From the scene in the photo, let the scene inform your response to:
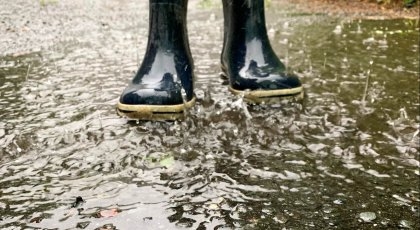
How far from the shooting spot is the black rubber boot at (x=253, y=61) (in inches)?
71.1

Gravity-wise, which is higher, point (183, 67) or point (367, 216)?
point (183, 67)

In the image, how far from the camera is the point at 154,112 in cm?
162

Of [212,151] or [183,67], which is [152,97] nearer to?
[183,67]

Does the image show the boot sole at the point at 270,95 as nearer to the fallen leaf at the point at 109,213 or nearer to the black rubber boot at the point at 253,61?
the black rubber boot at the point at 253,61

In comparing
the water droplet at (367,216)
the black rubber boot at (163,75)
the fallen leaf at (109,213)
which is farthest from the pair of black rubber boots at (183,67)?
the water droplet at (367,216)

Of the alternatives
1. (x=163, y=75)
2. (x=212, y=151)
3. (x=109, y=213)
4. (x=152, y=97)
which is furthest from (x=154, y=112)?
(x=109, y=213)

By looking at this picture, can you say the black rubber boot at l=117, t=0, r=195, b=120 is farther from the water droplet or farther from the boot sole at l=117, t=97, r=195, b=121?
the water droplet

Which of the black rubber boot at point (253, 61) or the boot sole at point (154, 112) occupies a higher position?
the black rubber boot at point (253, 61)

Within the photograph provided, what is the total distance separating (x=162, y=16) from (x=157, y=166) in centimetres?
69

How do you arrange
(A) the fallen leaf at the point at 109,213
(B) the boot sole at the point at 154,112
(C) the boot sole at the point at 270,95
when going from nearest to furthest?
1. (A) the fallen leaf at the point at 109,213
2. (B) the boot sole at the point at 154,112
3. (C) the boot sole at the point at 270,95

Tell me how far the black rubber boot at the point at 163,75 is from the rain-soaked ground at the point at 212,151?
0.20ft

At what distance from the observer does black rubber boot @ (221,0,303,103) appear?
1805 millimetres

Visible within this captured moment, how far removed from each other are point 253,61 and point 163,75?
39 centimetres

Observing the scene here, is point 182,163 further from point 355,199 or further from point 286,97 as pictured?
point 286,97
